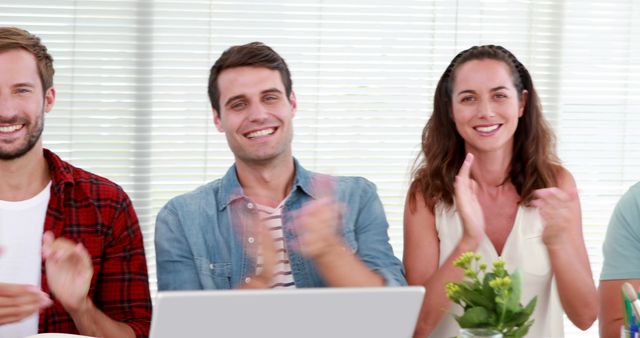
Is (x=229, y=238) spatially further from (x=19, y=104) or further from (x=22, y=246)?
(x=19, y=104)

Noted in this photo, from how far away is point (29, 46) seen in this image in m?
2.40

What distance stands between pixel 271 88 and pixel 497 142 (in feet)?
2.07

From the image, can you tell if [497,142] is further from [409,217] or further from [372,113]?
[372,113]

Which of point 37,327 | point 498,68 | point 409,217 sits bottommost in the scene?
point 37,327

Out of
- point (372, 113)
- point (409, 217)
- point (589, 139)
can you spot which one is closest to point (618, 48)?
point (589, 139)

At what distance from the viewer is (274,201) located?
8.20 feet

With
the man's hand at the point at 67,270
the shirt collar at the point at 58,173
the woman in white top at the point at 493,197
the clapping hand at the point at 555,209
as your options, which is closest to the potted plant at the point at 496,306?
the clapping hand at the point at 555,209

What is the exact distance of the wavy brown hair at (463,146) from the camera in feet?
8.58

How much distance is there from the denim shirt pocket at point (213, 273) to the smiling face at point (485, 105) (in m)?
0.76

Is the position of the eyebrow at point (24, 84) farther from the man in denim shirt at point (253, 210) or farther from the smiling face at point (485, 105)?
the smiling face at point (485, 105)

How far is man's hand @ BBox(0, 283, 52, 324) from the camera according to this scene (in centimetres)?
207

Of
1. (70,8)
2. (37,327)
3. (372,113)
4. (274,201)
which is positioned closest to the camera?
(37,327)

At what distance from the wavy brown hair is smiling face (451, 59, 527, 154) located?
0.09 ft

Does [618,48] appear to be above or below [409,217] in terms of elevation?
above
